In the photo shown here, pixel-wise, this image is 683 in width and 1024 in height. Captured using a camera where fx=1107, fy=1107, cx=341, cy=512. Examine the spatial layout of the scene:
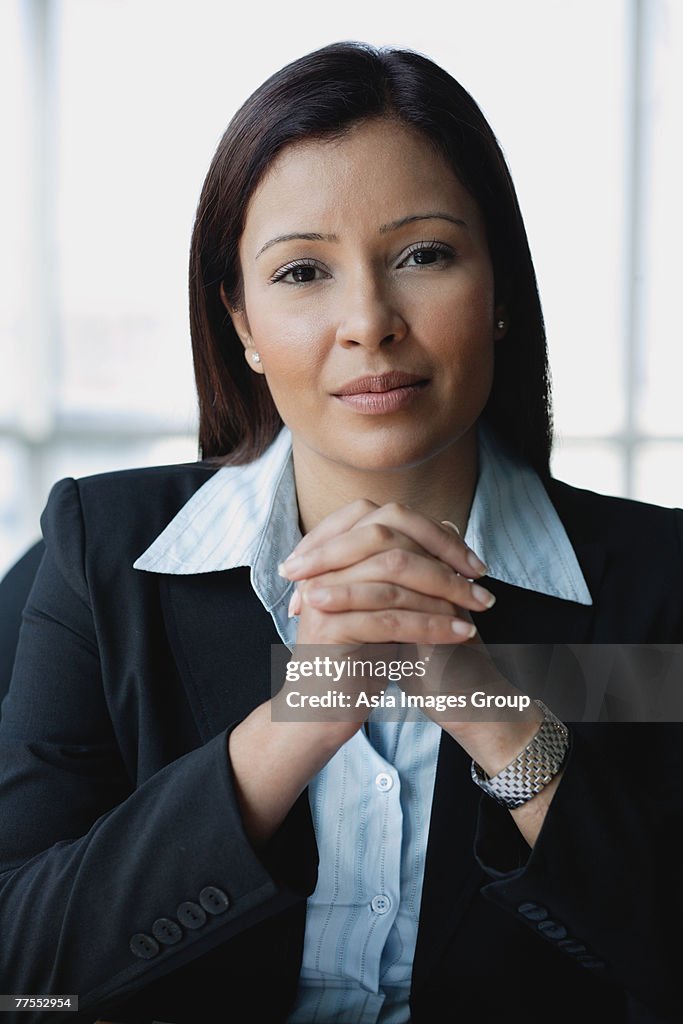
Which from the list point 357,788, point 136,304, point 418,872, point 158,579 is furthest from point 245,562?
point 136,304

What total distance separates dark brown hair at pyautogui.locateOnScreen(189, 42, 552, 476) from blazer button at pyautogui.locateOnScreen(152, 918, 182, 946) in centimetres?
70

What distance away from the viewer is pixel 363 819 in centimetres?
132

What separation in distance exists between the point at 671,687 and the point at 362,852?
1.47 ft

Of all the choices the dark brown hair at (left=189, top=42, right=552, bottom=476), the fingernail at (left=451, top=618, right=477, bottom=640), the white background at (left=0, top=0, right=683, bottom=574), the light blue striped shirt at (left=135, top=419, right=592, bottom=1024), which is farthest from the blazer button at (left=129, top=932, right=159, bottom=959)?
the white background at (left=0, top=0, right=683, bottom=574)

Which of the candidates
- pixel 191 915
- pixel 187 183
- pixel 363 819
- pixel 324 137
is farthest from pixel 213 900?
pixel 187 183

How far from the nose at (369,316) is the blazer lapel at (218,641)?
35cm

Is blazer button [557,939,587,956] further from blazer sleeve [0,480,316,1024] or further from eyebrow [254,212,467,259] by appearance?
eyebrow [254,212,467,259]

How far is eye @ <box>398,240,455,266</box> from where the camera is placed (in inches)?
51.6

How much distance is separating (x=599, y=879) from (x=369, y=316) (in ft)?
2.16

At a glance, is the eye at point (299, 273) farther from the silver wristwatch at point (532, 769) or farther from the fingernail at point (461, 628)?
the silver wristwatch at point (532, 769)

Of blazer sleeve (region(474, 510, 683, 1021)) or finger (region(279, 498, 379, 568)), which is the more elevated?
finger (region(279, 498, 379, 568))

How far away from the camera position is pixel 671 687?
4.64 ft

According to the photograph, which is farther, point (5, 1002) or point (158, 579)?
point (158, 579)

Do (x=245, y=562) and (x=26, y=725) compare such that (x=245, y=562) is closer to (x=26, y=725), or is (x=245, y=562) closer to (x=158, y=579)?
(x=158, y=579)
